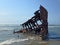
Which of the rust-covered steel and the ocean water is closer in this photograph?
the ocean water

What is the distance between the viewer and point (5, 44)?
98.0ft

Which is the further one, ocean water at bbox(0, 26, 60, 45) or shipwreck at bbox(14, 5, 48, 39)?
shipwreck at bbox(14, 5, 48, 39)

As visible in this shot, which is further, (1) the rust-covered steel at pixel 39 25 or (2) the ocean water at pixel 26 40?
(1) the rust-covered steel at pixel 39 25

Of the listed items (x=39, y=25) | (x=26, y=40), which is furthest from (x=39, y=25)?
(x=26, y=40)

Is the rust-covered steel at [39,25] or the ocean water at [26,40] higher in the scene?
the rust-covered steel at [39,25]

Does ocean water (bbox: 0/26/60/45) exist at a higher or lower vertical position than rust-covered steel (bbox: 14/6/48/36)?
lower

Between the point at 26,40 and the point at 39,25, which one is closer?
the point at 26,40

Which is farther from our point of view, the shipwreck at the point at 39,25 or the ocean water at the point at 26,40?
the shipwreck at the point at 39,25

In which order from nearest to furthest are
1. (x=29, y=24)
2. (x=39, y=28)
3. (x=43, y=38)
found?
1. (x=43, y=38)
2. (x=39, y=28)
3. (x=29, y=24)

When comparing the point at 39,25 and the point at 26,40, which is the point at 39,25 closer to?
the point at 39,25

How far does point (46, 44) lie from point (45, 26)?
1042cm

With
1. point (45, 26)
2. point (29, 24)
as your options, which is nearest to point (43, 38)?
point (45, 26)

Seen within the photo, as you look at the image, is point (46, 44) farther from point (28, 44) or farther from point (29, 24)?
point (29, 24)

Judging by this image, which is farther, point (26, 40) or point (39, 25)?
point (39, 25)
